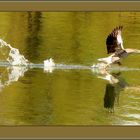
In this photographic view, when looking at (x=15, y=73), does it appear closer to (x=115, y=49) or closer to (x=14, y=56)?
(x=14, y=56)

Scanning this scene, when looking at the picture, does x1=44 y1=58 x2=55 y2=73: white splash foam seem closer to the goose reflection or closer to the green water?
the green water

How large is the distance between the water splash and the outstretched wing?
0.57 meters

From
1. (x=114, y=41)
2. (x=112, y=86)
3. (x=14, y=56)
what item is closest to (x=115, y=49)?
(x=114, y=41)

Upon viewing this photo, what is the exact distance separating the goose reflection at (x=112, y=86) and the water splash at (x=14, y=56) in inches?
21.2

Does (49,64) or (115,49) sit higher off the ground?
(115,49)

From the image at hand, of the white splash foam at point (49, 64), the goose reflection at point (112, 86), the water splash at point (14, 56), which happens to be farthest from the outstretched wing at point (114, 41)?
the water splash at point (14, 56)

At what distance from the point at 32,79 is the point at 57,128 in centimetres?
38

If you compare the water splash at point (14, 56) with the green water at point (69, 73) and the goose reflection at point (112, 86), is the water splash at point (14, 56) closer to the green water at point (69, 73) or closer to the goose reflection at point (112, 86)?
the green water at point (69, 73)

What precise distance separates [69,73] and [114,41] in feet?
1.23

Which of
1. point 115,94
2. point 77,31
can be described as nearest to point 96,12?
point 77,31

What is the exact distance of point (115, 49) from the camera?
514 centimetres

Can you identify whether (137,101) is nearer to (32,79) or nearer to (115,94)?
(115,94)

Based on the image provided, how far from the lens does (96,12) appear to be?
16.6 ft

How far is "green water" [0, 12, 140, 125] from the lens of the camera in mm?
5043
